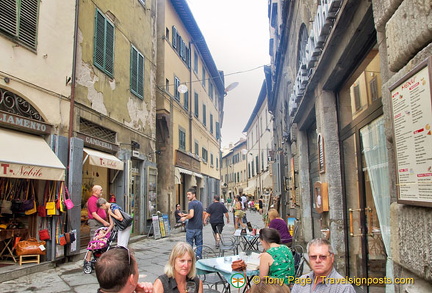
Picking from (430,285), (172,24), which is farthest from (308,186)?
(172,24)

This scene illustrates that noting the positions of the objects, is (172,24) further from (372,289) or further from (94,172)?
(372,289)

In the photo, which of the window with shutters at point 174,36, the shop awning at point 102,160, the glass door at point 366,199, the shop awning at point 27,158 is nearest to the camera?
the glass door at point 366,199

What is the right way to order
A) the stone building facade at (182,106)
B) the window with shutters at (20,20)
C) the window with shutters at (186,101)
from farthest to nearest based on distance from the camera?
the window with shutters at (186,101) → the stone building facade at (182,106) → the window with shutters at (20,20)

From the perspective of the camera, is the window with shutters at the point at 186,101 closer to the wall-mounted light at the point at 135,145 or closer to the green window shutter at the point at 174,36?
the green window shutter at the point at 174,36

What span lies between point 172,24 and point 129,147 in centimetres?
762

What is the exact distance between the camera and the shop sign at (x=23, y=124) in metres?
6.23

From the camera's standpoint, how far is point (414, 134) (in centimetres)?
209

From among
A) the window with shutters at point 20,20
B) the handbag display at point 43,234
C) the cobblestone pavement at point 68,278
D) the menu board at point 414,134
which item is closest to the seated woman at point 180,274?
the menu board at point 414,134

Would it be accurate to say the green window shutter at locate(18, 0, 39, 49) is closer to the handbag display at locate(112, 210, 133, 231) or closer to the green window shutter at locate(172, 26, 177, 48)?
the handbag display at locate(112, 210, 133, 231)

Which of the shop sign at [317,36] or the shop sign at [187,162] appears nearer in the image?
Result: the shop sign at [317,36]

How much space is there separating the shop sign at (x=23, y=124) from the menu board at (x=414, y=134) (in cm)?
626

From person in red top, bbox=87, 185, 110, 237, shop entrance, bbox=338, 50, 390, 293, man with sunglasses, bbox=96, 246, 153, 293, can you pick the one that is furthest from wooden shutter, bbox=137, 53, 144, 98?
man with sunglasses, bbox=96, 246, 153, 293

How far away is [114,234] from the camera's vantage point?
689 centimetres

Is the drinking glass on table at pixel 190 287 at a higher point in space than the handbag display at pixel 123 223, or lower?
lower
